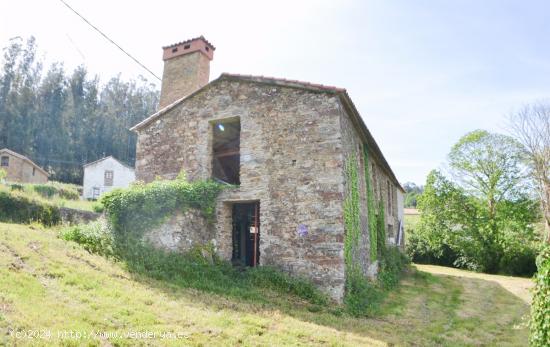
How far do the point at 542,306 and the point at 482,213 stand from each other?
2018cm

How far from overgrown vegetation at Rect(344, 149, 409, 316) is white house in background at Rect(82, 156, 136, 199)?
26862mm

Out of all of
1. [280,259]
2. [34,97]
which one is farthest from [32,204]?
[34,97]

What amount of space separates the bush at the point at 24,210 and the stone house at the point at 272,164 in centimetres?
680


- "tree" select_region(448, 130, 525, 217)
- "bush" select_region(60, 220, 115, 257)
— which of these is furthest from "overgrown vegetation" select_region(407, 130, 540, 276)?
"bush" select_region(60, 220, 115, 257)

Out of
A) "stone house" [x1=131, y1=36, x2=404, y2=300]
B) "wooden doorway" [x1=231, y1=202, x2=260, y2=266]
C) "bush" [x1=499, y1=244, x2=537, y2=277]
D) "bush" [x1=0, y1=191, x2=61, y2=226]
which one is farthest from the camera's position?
"bush" [x1=499, y1=244, x2=537, y2=277]

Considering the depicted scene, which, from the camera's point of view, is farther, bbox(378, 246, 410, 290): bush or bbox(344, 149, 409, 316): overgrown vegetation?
bbox(378, 246, 410, 290): bush

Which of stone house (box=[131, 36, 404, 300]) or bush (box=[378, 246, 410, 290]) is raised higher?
stone house (box=[131, 36, 404, 300])

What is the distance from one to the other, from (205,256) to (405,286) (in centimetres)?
829

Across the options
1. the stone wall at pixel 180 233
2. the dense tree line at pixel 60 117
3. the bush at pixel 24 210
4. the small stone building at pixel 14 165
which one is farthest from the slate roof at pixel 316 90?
the dense tree line at pixel 60 117

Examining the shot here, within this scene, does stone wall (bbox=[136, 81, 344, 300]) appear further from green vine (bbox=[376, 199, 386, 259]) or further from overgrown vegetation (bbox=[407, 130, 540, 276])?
overgrown vegetation (bbox=[407, 130, 540, 276])

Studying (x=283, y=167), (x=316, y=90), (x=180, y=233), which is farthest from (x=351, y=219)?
(x=180, y=233)

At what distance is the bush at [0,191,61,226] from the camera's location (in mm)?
16062

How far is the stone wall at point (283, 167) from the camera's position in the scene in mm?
9578

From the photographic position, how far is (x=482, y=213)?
22.7 m
